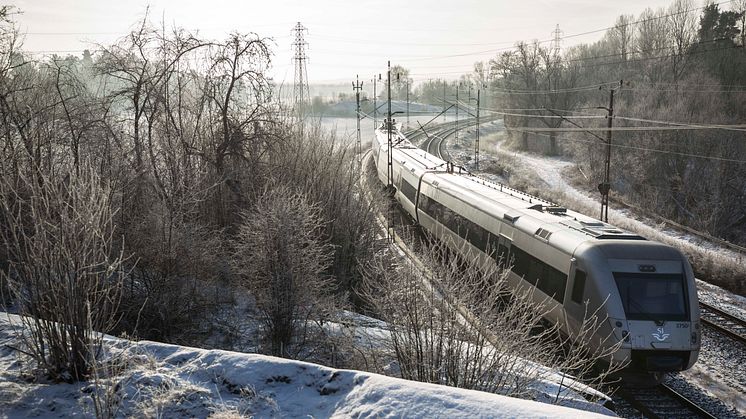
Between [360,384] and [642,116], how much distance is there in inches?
1604

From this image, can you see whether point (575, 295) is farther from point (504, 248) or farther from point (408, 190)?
point (408, 190)

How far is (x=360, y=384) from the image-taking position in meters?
6.20

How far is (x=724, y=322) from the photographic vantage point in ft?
49.3

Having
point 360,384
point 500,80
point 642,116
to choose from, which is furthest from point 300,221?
point 500,80

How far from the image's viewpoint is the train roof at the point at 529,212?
38.6 ft

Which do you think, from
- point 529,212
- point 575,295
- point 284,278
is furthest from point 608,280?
point 284,278

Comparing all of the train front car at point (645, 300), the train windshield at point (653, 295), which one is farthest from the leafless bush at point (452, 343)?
the train windshield at point (653, 295)

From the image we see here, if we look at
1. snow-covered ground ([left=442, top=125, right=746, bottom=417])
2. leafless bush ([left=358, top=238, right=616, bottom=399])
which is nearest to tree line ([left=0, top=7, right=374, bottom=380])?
leafless bush ([left=358, top=238, right=616, bottom=399])

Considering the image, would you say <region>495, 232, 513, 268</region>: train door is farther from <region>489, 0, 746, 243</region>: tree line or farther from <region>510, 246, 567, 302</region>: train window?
<region>489, 0, 746, 243</region>: tree line

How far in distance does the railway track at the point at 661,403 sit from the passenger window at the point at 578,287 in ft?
6.49

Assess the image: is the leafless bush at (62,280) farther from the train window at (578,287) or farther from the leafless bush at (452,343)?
the train window at (578,287)

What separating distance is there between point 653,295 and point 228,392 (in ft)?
27.6

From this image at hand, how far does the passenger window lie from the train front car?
0.04 metres

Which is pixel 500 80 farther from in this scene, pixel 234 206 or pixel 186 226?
pixel 186 226
